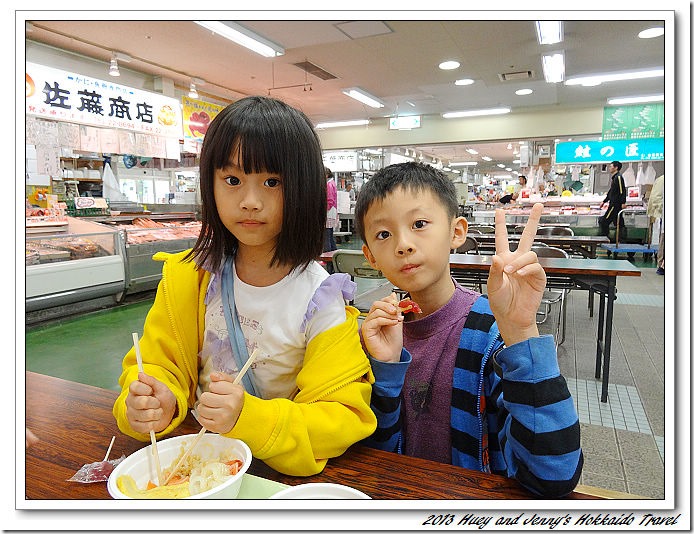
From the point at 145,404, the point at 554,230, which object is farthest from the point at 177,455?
the point at 554,230

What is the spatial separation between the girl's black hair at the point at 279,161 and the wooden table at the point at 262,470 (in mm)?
312

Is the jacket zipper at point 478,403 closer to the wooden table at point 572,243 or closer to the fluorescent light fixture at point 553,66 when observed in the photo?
the fluorescent light fixture at point 553,66

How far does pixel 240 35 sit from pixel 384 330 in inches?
20.6

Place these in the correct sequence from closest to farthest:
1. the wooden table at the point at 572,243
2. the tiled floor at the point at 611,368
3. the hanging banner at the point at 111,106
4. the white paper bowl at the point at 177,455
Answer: the white paper bowl at the point at 177,455, the tiled floor at the point at 611,368, the hanging banner at the point at 111,106, the wooden table at the point at 572,243

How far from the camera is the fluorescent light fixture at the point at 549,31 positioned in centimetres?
56

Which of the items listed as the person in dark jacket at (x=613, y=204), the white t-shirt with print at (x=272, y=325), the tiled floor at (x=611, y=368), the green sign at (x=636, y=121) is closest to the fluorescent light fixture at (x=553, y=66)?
the green sign at (x=636, y=121)

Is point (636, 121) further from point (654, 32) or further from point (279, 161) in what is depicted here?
point (279, 161)

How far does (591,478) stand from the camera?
1571 mm

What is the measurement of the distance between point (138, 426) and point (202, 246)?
0.30 metres

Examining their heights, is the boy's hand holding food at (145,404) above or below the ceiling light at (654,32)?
below

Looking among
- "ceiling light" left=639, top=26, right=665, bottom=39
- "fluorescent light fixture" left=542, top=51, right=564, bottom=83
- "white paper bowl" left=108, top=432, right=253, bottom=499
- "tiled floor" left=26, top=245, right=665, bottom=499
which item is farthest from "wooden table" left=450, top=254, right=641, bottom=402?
"white paper bowl" left=108, top=432, right=253, bottom=499

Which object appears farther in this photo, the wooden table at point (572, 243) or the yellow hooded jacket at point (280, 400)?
the wooden table at point (572, 243)

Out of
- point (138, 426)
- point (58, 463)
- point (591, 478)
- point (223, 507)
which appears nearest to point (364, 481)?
point (223, 507)
